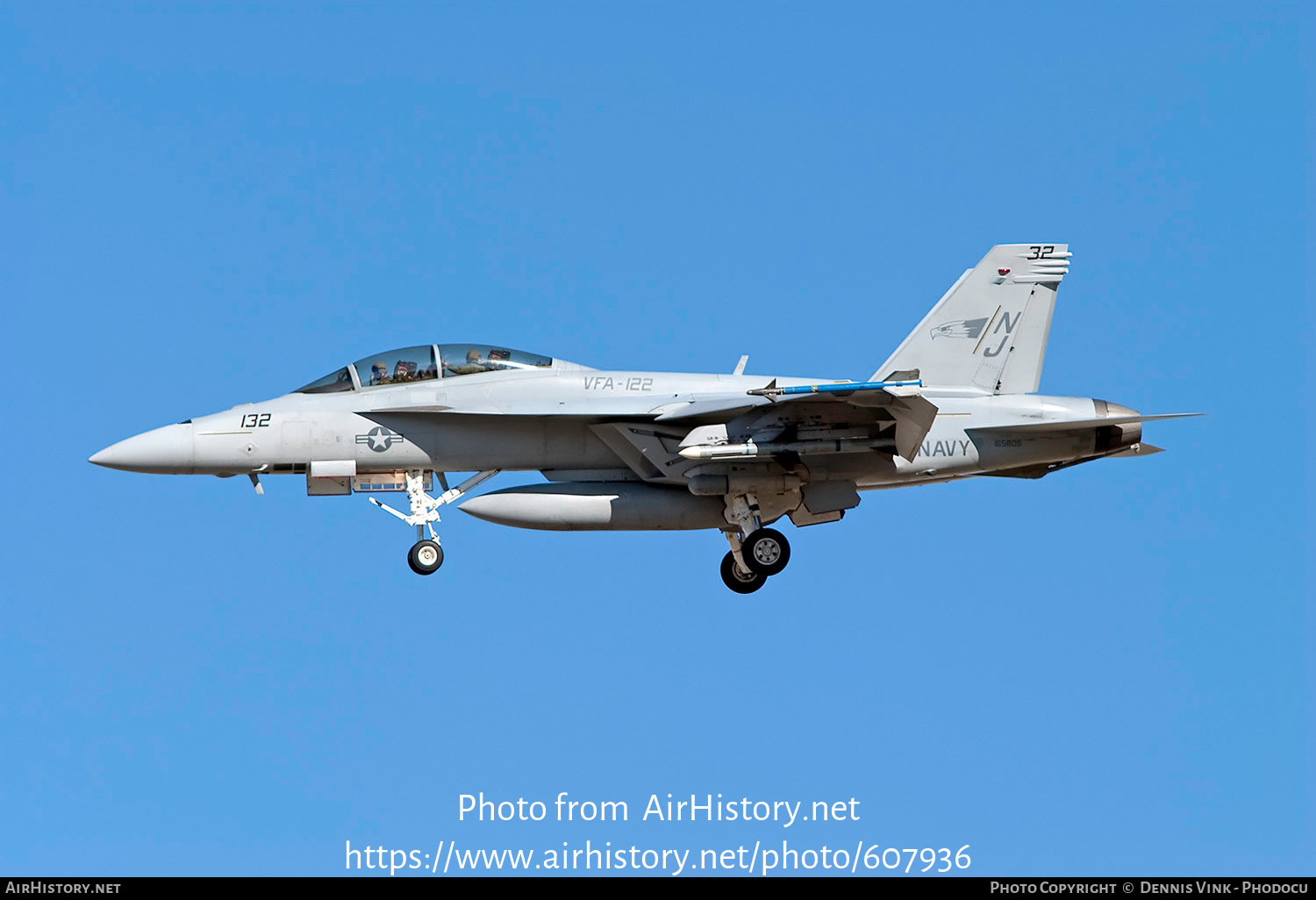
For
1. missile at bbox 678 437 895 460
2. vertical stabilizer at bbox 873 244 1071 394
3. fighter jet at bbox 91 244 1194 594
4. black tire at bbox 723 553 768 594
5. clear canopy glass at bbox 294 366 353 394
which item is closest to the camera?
missile at bbox 678 437 895 460

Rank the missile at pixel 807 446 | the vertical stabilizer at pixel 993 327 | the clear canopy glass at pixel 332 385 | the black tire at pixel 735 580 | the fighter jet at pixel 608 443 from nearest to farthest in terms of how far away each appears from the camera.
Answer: the missile at pixel 807 446 → the fighter jet at pixel 608 443 → the clear canopy glass at pixel 332 385 → the black tire at pixel 735 580 → the vertical stabilizer at pixel 993 327

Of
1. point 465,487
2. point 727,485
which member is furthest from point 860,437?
point 465,487

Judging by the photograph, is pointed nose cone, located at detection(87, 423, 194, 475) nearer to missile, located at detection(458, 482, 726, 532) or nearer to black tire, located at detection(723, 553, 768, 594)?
missile, located at detection(458, 482, 726, 532)

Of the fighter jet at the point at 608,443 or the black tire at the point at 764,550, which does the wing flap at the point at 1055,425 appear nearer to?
the fighter jet at the point at 608,443

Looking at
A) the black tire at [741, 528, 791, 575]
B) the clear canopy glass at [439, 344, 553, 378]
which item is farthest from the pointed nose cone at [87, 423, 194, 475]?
the black tire at [741, 528, 791, 575]

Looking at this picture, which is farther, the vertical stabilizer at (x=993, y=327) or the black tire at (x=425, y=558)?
the vertical stabilizer at (x=993, y=327)

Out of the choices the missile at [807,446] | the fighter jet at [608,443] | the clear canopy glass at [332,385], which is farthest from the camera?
the clear canopy glass at [332,385]

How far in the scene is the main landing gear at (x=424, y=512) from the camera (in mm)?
20484

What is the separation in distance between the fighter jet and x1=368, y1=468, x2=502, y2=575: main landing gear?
2 cm

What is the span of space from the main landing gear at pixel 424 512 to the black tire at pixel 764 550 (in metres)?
3.06

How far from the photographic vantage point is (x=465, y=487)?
21.0m

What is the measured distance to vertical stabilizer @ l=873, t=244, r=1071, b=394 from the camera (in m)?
22.3

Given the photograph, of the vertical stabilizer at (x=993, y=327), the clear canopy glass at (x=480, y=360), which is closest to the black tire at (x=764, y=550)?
the vertical stabilizer at (x=993, y=327)
